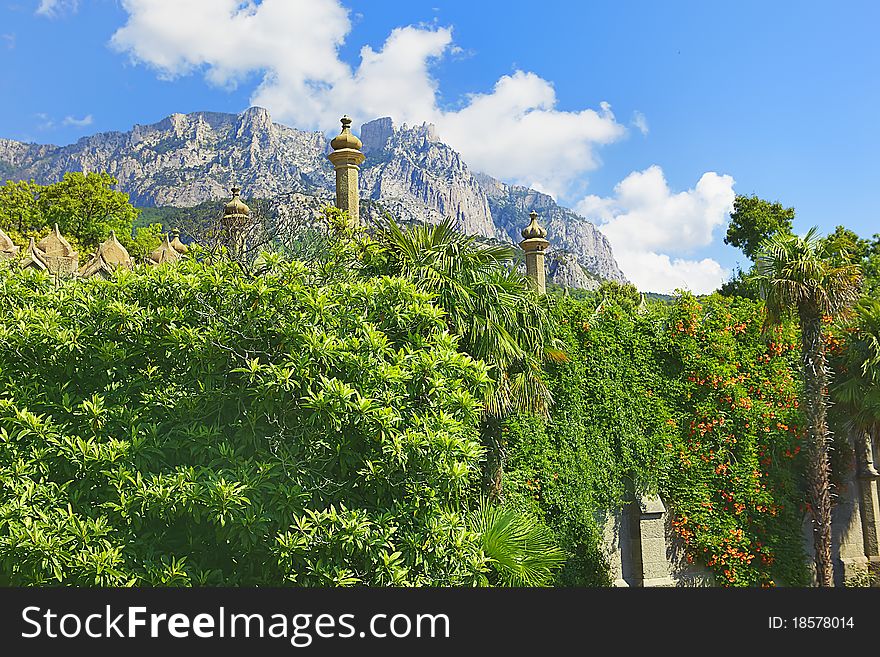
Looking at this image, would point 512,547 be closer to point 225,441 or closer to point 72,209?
point 225,441

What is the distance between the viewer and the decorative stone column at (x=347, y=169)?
1275cm

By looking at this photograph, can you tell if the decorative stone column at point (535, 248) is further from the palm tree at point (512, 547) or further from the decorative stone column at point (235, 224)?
the palm tree at point (512, 547)

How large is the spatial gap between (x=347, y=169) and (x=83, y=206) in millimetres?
29614

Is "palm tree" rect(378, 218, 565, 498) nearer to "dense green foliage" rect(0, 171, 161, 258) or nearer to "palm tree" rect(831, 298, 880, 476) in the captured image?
"palm tree" rect(831, 298, 880, 476)

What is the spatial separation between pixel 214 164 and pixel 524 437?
507 feet

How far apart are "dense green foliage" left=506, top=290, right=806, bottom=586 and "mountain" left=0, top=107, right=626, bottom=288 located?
134 m

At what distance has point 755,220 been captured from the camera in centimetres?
3064

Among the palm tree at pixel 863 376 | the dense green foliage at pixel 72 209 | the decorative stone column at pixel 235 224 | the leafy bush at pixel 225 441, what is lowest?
the leafy bush at pixel 225 441

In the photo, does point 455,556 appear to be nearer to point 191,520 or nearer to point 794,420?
point 191,520

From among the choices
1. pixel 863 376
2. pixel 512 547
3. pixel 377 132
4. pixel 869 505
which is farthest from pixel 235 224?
pixel 377 132

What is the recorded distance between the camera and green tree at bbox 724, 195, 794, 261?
100ft

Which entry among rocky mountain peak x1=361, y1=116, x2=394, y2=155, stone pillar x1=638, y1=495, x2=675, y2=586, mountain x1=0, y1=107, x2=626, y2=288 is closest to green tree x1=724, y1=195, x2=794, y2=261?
stone pillar x1=638, y1=495, x2=675, y2=586

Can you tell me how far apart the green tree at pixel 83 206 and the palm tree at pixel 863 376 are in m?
34.0

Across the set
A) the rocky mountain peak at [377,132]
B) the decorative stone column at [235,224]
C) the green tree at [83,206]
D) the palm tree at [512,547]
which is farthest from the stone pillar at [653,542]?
the rocky mountain peak at [377,132]
